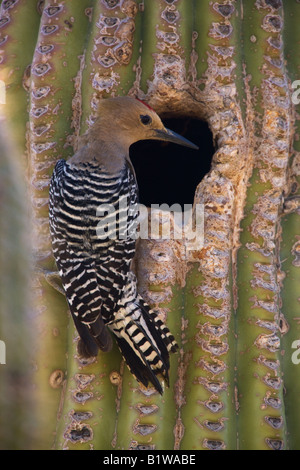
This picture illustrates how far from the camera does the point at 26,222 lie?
9.93ft

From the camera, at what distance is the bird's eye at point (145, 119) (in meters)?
3.05

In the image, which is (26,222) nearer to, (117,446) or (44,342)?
(44,342)

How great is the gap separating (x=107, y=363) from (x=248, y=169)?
1208 mm

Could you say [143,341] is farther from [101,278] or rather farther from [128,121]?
[128,121]

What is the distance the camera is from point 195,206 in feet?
9.40

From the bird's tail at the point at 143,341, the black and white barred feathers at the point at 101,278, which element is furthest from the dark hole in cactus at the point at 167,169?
the bird's tail at the point at 143,341

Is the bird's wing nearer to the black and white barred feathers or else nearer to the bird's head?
the black and white barred feathers

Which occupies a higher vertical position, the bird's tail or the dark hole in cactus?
the dark hole in cactus

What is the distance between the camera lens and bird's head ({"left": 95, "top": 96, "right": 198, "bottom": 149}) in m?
2.92

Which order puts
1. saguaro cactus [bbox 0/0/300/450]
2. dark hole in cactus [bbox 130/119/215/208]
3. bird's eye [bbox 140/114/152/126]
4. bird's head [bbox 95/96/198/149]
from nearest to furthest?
saguaro cactus [bbox 0/0/300/450]
bird's head [bbox 95/96/198/149]
bird's eye [bbox 140/114/152/126]
dark hole in cactus [bbox 130/119/215/208]

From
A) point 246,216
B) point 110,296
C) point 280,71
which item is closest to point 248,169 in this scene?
point 246,216

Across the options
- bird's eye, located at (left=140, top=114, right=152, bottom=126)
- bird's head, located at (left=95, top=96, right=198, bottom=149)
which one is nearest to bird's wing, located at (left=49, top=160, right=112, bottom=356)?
bird's head, located at (left=95, top=96, right=198, bottom=149)

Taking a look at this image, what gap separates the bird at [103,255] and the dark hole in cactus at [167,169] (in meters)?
1.19

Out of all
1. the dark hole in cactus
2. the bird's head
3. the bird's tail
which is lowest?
the bird's tail
